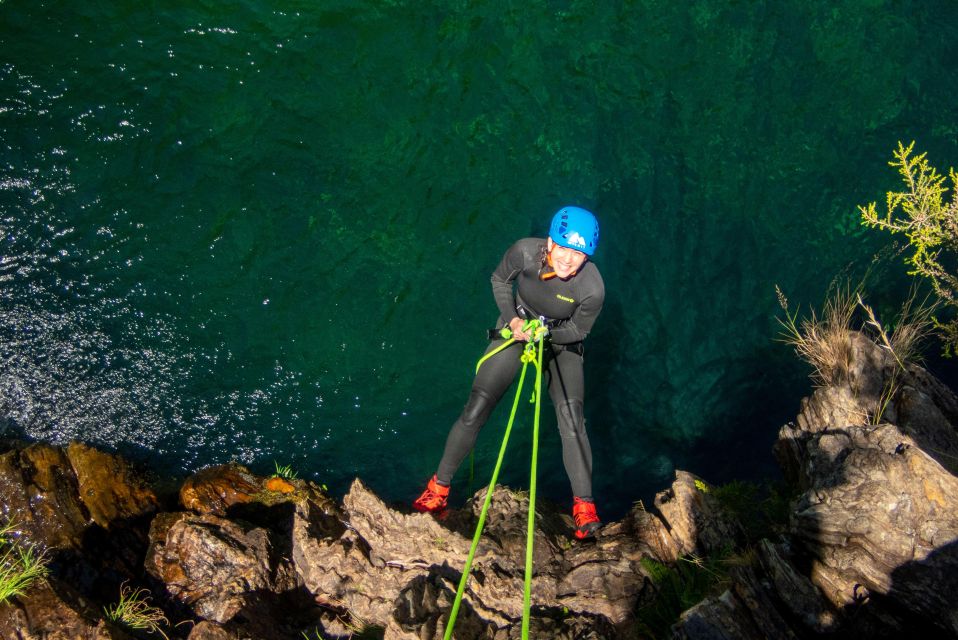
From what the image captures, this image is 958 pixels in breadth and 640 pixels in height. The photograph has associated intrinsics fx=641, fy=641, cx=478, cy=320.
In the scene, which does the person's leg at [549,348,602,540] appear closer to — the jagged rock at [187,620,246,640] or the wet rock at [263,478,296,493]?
the wet rock at [263,478,296,493]

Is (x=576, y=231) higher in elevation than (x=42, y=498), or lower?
higher

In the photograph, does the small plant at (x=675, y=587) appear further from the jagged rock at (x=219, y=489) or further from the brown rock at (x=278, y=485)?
the jagged rock at (x=219, y=489)

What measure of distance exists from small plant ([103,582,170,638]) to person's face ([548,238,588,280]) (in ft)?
13.4

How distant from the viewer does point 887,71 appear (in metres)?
8.80

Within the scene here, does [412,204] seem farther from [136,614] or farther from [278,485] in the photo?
[136,614]

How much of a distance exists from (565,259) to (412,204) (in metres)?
3.33

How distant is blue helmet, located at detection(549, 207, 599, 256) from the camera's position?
5215 millimetres

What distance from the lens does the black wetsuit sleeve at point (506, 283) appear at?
19.0 ft

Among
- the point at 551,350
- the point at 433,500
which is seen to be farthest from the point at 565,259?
the point at 433,500

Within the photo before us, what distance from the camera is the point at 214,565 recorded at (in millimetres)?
5156

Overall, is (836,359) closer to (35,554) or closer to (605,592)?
(605,592)

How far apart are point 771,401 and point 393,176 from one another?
5.95 meters

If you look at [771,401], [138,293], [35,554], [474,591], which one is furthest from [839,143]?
[35,554]

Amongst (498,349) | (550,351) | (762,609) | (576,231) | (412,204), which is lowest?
(762,609)
